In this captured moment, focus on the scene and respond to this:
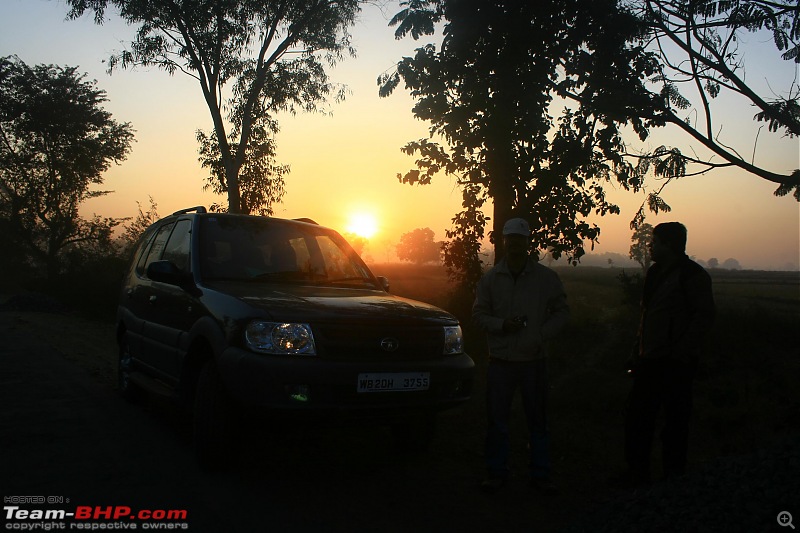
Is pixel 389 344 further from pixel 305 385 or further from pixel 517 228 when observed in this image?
pixel 517 228

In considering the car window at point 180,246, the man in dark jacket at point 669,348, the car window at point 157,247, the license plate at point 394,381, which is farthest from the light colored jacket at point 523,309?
the car window at point 157,247

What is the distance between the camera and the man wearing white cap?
14.9 ft

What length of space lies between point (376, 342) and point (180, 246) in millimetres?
2505

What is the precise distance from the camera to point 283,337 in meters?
4.21

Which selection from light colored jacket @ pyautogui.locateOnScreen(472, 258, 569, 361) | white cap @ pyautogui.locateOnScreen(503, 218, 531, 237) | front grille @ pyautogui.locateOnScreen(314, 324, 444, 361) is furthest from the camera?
white cap @ pyautogui.locateOnScreen(503, 218, 531, 237)

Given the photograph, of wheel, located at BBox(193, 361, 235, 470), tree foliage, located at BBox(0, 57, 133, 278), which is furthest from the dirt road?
tree foliage, located at BBox(0, 57, 133, 278)

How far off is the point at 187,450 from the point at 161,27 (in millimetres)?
18401

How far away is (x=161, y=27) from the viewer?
789 inches

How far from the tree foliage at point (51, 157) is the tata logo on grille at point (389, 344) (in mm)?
35611

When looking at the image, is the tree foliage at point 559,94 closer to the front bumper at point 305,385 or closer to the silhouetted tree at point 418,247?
the front bumper at point 305,385

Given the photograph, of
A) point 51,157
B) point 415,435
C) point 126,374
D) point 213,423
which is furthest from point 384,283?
point 51,157

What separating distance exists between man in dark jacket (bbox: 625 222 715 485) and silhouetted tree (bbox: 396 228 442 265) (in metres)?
164

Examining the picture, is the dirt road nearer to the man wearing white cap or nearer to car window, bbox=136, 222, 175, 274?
the man wearing white cap

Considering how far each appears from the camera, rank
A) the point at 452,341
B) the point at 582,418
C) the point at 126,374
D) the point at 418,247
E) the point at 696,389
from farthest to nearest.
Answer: the point at 418,247 → the point at 696,389 → the point at 582,418 → the point at 126,374 → the point at 452,341
